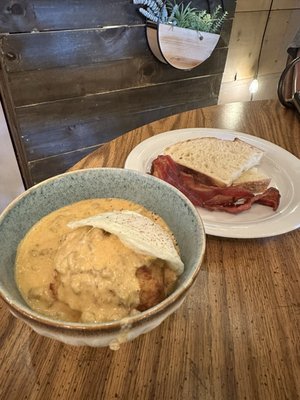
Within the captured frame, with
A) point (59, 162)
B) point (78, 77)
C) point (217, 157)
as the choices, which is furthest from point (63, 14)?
point (217, 157)

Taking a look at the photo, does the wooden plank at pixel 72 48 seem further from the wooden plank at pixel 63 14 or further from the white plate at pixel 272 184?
the white plate at pixel 272 184

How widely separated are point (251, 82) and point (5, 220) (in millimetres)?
2748

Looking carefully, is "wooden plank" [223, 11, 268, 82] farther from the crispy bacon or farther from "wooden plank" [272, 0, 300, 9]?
the crispy bacon

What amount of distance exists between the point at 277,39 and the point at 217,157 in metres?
2.17

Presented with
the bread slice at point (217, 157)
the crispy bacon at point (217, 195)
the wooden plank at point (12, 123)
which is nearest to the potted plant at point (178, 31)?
the wooden plank at point (12, 123)

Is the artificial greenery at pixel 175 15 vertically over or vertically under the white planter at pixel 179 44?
over

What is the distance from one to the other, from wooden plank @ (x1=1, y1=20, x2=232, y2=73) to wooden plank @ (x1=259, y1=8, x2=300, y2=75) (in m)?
1.31

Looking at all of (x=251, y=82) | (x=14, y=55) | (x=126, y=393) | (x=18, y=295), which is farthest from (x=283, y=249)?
(x=251, y=82)

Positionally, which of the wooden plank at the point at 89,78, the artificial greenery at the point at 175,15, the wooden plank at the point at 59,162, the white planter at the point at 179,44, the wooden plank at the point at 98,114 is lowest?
the wooden plank at the point at 59,162

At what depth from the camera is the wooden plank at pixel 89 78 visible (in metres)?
1.59

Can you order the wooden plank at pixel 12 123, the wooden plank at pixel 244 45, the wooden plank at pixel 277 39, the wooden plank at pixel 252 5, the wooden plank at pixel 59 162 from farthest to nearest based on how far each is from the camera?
the wooden plank at pixel 277 39 → the wooden plank at pixel 244 45 → the wooden plank at pixel 252 5 → the wooden plank at pixel 59 162 → the wooden plank at pixel 12 123

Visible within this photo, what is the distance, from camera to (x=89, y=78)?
1740mm

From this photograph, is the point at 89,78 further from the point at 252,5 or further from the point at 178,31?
the point at 252,5

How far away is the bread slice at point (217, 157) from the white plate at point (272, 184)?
49 mm
